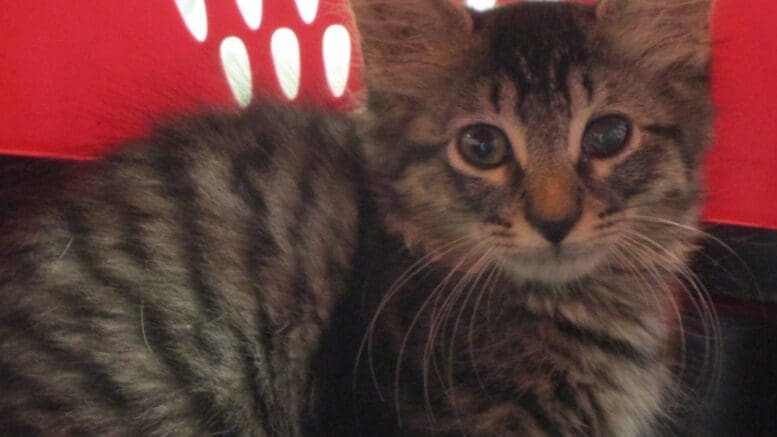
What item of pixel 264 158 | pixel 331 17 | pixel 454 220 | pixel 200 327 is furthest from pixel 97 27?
pixel 454 220

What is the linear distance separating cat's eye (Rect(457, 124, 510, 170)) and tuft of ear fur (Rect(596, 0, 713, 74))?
0.19 m

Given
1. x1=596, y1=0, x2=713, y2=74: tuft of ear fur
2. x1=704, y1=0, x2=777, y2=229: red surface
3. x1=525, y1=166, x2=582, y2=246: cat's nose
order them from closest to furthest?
x1=525, y1=166, x2=582, y2=246: cat's nose < x1=596, y1=0, x2=713, y2=74: tuft of ear fur < x1=704, y1=0, x2=777, y2=229: red surface

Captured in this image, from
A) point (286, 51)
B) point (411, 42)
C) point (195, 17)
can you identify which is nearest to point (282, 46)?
point (286, 51)

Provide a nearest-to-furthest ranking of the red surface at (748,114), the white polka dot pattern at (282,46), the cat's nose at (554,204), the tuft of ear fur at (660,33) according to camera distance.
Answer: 1. the cat's nose at (554,204)
2. the tuft of ear fur at (660,33)
3. the red surface at (748,114)
4. the white polka dot pattern at (282,46)

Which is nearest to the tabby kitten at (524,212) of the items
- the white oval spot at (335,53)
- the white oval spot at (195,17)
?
the white oval spot at (335,53)

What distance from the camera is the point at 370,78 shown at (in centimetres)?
115

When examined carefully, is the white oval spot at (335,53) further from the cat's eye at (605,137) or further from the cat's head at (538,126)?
the cat's eye at (605,137)

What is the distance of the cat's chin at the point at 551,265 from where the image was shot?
1.00 m

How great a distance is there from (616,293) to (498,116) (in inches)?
11.2

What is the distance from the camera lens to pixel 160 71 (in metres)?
1.47

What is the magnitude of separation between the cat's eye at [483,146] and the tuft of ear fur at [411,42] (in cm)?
9

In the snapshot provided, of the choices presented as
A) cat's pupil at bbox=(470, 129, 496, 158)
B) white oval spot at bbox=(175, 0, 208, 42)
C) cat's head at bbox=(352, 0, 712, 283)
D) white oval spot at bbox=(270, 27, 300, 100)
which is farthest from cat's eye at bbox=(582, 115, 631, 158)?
white oval spot at bbox=(175, 0, 208, 42)

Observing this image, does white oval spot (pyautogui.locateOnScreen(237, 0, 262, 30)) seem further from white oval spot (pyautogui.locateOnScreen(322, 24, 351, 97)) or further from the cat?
the cat

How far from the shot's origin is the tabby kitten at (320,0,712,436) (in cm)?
99
